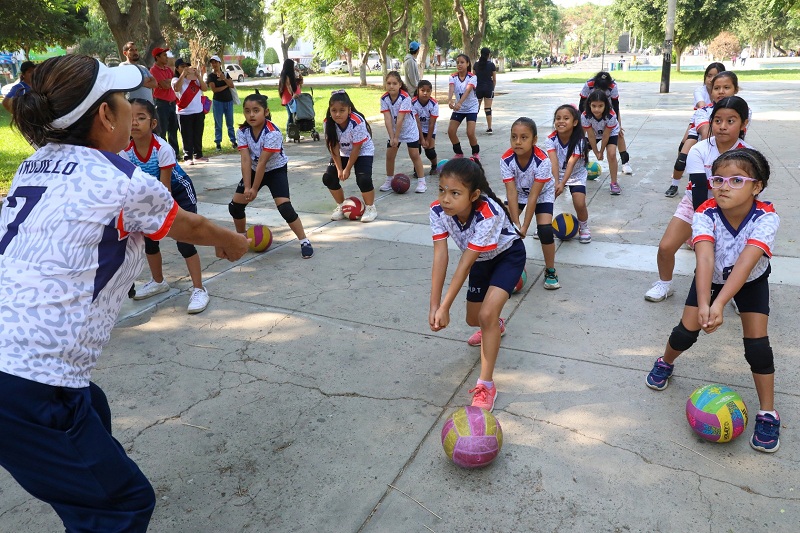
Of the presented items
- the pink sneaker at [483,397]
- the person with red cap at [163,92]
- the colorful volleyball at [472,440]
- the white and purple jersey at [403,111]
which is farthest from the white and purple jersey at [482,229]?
the person with red cap at [163,92]

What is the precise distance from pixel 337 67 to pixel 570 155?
68.5 meters

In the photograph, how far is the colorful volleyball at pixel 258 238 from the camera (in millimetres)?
6328

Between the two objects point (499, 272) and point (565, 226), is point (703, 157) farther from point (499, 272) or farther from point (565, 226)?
point (499, 272)

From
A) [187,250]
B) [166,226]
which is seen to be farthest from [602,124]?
[166,226]

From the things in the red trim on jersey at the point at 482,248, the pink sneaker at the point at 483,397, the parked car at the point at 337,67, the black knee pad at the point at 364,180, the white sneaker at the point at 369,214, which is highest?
the parked car at the point at 337,67

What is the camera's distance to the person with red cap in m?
10.4

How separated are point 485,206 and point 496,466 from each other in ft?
4.61

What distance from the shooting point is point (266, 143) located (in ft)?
19.6

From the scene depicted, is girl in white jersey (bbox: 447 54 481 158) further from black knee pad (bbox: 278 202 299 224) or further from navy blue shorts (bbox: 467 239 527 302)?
navy blue shorts (bbox: 467 239 527 302)

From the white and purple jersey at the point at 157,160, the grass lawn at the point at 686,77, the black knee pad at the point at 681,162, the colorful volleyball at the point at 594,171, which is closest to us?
the white and purple jersey at the point at 157,160

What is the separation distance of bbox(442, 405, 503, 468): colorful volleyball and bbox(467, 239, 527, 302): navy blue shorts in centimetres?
82

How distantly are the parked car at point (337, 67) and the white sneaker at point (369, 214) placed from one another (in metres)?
62.1

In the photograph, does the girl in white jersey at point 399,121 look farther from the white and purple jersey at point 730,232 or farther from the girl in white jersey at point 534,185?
the white and purple jersey at point 730,232

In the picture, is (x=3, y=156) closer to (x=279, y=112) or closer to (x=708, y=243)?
(x=279, y=112)
